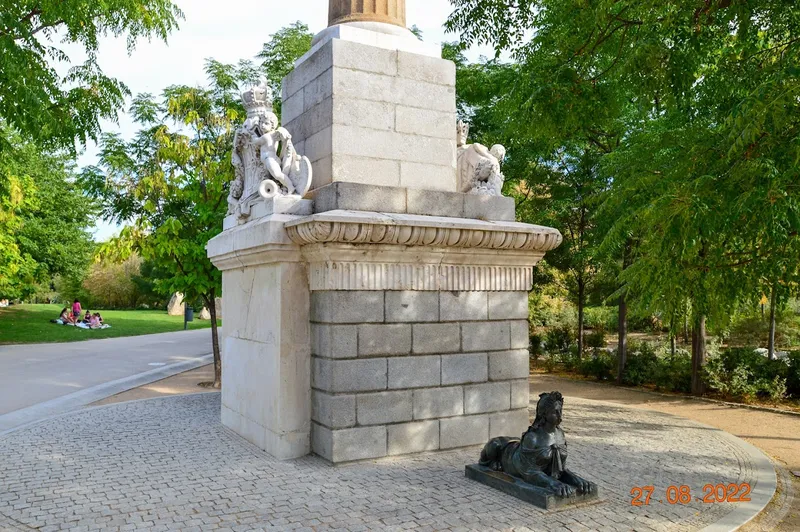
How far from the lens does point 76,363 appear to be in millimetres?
17812

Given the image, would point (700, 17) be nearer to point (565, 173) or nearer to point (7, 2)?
point (7, 2)

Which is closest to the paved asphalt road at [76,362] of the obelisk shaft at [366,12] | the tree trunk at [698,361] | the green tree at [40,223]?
the green tree at [40,223]

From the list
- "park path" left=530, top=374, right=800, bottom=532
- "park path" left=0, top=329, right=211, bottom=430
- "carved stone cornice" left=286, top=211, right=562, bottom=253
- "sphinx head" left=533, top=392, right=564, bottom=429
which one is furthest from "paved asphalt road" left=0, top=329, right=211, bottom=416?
"park path" left=530, top=374, right=800, bottom=532

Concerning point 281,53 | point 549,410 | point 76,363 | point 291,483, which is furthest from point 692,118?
point 76,363

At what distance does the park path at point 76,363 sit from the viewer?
41.2 feet

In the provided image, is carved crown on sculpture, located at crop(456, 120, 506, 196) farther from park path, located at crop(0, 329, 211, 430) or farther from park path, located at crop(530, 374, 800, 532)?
park path, located at crop(0, 329, 211, 430)

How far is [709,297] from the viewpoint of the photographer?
669cm

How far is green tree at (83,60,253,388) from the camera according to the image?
12.9 m

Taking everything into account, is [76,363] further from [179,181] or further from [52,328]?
[52,328]

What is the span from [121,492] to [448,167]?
16.4 ft

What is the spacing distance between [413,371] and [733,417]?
671 centimetres

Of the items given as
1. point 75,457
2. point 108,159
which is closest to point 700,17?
point 75,457

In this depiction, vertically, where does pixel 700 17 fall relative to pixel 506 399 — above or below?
above

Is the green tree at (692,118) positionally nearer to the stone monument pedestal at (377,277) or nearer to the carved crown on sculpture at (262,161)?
the stone monument pedestal at (377,277)
